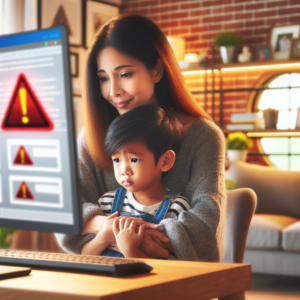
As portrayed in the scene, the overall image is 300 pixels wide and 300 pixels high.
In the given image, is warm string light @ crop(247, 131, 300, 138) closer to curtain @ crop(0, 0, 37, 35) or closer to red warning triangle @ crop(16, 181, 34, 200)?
curtain @ crop(0, 0, 37, 35)

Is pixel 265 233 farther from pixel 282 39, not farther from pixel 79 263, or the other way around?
pixel 79 263

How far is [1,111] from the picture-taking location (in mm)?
743

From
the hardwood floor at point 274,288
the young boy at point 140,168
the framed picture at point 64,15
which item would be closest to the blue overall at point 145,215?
the young boy at point 140,168

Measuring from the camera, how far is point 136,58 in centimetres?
129

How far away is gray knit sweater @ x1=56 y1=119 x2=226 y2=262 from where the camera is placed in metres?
1.06

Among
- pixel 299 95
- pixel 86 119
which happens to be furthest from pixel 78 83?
pixel 86 119

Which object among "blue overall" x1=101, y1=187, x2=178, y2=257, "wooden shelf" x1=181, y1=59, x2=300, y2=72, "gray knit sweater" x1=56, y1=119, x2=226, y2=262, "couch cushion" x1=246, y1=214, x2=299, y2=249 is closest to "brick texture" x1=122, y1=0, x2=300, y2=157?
"wooden shelf" x1=181, y1=59, x2=300, y2=72

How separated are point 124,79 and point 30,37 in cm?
58

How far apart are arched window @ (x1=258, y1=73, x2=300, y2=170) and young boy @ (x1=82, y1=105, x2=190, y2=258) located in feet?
12.9

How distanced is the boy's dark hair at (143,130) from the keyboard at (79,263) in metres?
0.41

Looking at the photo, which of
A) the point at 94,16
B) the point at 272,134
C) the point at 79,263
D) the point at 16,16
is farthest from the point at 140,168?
the point at 94,16

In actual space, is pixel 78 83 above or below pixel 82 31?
below

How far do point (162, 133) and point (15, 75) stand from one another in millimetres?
546

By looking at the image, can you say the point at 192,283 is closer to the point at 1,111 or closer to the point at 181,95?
the point at 1,111
